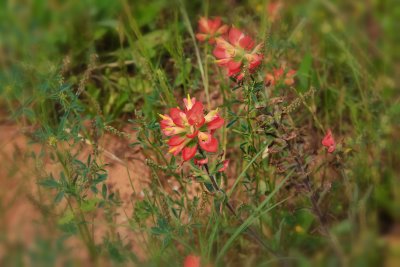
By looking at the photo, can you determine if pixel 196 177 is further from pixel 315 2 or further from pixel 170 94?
pixel 315 2

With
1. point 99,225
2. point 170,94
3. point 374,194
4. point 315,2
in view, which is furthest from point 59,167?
point 315,2

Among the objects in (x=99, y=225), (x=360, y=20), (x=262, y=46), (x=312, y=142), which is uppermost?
(x=262, y=46)

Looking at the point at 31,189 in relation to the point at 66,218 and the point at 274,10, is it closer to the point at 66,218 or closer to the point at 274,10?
the point at 66,218

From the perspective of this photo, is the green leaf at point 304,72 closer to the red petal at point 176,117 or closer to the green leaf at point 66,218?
the red petal at point 176,117

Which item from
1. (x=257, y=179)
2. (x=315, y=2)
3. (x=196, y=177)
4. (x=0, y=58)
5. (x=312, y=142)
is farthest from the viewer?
(x=315, y=2)

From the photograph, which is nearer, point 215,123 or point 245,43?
point 215,123

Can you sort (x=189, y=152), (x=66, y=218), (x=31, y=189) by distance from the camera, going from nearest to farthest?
1. (x=189, y=152)
2. (x=66, y=218)
3. (x=31, y=189)

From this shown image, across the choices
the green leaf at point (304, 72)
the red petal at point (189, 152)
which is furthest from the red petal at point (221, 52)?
the green leaf at point (304, 72)

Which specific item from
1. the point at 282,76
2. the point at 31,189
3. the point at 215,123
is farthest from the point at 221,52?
the point at 31,189
